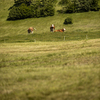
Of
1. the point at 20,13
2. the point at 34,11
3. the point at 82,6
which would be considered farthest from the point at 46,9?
the point at 82,6

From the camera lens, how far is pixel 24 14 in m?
56.7

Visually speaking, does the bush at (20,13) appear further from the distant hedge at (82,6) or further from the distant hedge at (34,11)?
the distant hedge at (82,6)

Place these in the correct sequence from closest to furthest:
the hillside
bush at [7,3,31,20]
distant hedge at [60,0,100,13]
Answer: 1. the hillside
2. distant hedge at [60,0,100,13]
3. bush at [7,3,31,20]

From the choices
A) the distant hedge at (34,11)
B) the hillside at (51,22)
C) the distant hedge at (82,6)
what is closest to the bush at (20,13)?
the distant hedge at (34,11)

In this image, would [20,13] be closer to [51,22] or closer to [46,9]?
[46,9]

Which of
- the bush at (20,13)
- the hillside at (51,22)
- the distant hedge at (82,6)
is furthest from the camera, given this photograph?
the bush at (20,13)

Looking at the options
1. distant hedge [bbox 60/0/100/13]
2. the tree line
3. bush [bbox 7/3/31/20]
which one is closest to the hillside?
distant hedge [bbox 60/0/100/13]

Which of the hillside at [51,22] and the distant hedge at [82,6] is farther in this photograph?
the distant hedge at [82,6]

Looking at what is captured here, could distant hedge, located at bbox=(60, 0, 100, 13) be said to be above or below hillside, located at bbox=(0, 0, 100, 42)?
above

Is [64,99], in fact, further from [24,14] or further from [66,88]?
[24,14]

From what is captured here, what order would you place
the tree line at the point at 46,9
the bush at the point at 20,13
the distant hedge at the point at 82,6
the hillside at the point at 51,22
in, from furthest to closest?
1. the bush at the point at 20,13
2. the tree line at the point at 46,9
3. the distant hedge at the point at 82,6
4. the hillside at the point at 51,22

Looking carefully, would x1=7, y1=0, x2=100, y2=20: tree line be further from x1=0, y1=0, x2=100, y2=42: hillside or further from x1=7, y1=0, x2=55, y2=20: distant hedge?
x1=0, y1=0, x2=100, y2=42: hillside

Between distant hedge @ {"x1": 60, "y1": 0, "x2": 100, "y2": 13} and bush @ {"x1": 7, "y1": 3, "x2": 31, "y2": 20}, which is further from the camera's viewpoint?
bush @ {"x1": 7, "y1": 3, "x2": 31, "y2": 20}

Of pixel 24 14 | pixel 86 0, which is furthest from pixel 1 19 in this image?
pixel 86 0
